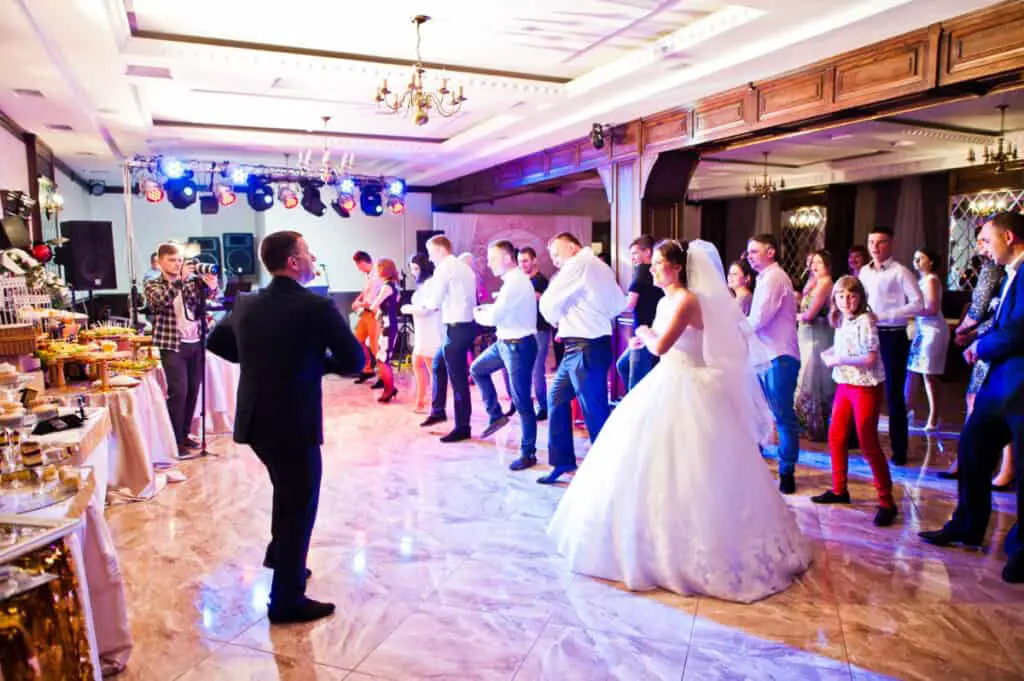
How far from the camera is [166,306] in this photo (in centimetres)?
503

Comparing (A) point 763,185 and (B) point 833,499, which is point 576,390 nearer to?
(B) point 833,499

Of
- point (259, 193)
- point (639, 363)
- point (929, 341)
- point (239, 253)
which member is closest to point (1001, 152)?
point (929, 341)

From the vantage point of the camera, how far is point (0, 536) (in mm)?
1783

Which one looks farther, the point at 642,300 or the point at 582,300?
the point at 642,300

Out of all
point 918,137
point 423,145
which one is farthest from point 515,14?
point 918,137

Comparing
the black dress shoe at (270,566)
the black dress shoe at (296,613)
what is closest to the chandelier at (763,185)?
the black dress shoe at (270,566)

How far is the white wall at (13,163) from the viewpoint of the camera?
662cm

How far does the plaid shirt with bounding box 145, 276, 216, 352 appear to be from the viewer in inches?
197

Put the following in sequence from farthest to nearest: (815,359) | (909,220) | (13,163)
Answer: (909,220), (13,163), (815,359)

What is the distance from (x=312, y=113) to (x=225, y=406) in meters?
3.26

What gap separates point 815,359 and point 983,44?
2342 mm

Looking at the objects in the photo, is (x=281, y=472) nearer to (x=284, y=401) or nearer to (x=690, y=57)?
(x=284, y=401)

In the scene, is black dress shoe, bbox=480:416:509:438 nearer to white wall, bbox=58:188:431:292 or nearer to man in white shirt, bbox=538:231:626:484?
man in white shirt, bbox=538:231:626:484

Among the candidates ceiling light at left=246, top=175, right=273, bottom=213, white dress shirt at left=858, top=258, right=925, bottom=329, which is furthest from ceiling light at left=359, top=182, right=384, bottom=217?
white dress shirt at left=858, top=258, right=925, bottom=329
